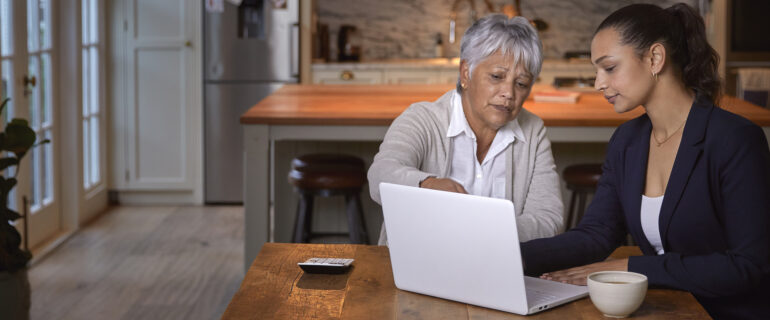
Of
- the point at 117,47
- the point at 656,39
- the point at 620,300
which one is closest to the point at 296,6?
the point at 117,47

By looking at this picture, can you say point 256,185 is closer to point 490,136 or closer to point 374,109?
point 374,109

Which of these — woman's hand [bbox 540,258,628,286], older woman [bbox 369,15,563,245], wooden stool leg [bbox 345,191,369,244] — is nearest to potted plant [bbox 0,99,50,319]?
wooden stool leg [bbox 345,191,369,244]

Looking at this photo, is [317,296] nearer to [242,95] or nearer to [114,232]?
[114,232]

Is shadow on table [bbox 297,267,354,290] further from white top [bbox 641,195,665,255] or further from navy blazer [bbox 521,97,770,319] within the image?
white top [bbox 641,195,665,255]

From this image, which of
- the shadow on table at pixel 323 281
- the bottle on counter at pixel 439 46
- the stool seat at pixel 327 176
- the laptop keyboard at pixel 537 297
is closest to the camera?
the laptop keyboard at pixel 537 297

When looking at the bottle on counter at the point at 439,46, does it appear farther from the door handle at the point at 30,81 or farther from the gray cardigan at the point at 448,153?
the gray cardigan at the point at 448,153

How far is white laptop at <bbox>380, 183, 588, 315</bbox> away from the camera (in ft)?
4.48

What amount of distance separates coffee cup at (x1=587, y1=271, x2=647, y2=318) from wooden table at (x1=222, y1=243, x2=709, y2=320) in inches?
1.2

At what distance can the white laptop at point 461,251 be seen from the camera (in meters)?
1.36

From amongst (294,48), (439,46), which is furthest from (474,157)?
(439,46)

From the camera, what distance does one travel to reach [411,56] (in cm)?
673

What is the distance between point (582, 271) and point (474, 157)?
2.27 feet

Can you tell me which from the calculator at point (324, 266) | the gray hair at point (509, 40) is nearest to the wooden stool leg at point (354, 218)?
the gray hair at point (509, 40)

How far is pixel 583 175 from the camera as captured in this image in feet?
11.7
